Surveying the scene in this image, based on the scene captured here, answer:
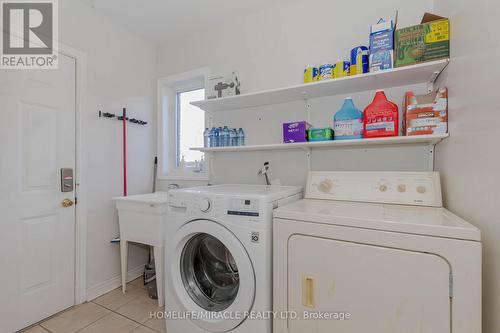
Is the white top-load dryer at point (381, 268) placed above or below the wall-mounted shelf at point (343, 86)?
below

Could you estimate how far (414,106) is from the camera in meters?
1.28

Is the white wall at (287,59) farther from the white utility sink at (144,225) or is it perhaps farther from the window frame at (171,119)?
the white utility sink at (144,225)

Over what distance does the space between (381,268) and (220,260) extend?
3.06 feet

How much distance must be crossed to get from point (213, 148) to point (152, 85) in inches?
49.1

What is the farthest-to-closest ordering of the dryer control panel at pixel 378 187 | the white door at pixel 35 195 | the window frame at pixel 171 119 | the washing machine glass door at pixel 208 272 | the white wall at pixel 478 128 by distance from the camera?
the window frame at pixel 171 119, the white door at pixel 35 195, the washing machine glass door at pixel 208 272, the dryer control panel at pixel 378 187, the white wall at pixel 478 128

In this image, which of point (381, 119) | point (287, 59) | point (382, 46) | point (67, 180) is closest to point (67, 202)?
point (67, 180)

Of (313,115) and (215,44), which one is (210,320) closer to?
(313,115)

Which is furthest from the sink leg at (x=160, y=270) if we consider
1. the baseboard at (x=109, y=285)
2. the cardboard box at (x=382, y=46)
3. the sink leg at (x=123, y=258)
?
the cardboard box at (x=382, y=46)

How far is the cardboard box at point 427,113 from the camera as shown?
1.21 m

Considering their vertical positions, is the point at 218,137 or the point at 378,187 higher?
the point at 218,137

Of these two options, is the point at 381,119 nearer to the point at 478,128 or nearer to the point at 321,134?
the point at 321,134

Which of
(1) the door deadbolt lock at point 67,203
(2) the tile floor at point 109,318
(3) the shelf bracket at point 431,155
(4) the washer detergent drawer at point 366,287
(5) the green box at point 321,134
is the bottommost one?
(2) the tile floor at point 109,318

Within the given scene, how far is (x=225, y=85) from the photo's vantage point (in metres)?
1.96

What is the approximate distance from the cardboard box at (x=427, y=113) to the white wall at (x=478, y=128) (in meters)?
0.06
